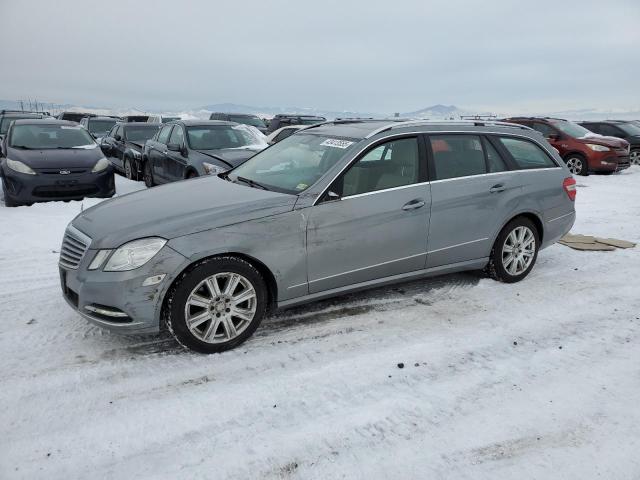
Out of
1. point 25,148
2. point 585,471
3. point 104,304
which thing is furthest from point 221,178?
point 25,148

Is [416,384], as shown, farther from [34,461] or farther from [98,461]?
[34,461]

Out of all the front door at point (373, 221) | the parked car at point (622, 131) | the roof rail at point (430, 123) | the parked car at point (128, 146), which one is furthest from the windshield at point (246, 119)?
the front door at point (373, 221)

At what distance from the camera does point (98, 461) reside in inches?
102

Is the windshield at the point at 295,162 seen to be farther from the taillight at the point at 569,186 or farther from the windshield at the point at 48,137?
the windshield at the point at 48,137

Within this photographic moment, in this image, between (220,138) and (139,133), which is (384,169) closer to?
(220,138)

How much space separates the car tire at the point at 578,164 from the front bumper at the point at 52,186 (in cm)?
1312

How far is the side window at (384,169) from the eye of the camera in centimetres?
411

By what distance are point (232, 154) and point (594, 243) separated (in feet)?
19.8

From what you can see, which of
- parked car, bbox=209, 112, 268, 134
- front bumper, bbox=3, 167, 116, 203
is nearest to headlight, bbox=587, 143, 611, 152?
parked car, bbox=209, 112, 268, 134

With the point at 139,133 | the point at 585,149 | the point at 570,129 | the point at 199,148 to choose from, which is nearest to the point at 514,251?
the point at 199,148

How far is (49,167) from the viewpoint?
8.80 m

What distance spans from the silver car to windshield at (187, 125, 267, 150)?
4.59 m

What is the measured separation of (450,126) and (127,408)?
3.79 meters

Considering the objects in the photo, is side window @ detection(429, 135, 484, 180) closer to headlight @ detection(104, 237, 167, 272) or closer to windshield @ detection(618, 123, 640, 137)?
headlight @ detection(104, 237, 167, 272)
